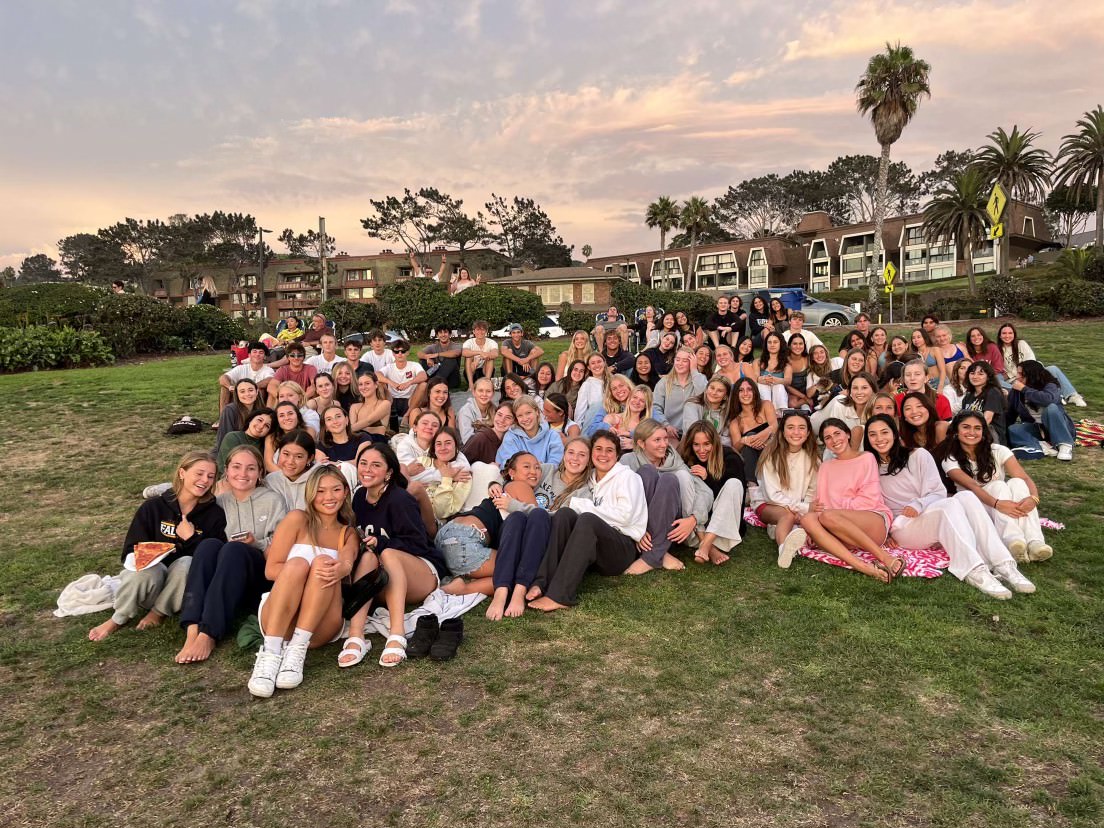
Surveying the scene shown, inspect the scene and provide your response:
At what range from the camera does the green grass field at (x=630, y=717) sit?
2.79 meters

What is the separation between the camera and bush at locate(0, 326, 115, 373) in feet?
53.8

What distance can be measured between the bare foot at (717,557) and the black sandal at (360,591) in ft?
8.17

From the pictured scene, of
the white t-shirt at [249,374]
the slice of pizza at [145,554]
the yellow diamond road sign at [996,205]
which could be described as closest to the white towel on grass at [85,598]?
the slice of pizza at [145,554]

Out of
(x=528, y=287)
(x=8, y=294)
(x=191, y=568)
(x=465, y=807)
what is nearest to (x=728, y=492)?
(x=465, y=807)

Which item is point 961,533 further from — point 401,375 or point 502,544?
point 401,375

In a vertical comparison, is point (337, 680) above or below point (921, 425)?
below

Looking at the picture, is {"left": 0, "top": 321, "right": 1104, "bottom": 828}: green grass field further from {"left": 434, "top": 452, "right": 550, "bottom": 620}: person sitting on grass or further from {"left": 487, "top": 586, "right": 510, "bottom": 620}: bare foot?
{"left": 434, "top": 452, "right": 550, "bottom": 620}: person sitting on grass

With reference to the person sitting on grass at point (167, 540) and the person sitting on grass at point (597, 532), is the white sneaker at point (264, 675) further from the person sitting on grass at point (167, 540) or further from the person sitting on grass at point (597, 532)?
the person sitting on grass at point (597, 532)

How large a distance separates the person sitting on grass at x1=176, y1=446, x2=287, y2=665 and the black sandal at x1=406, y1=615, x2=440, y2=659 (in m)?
1.06

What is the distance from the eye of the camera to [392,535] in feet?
15.5

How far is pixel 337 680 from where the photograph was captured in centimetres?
384

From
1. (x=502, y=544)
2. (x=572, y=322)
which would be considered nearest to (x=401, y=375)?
(x=502, y=544)

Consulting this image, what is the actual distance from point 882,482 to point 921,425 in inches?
24.0

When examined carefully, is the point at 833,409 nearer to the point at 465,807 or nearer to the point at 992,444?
the point at 992,444
